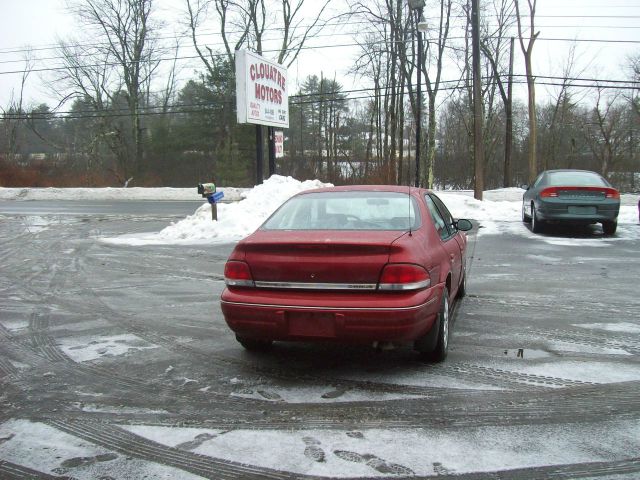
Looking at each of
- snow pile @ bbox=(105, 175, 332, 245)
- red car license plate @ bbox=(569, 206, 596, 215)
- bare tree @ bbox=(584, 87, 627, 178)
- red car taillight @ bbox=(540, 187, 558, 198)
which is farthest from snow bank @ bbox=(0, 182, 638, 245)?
bare tree @ bbox=(584, 87, 627, 178)

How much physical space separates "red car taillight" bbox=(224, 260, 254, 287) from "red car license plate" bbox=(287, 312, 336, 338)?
449 mm

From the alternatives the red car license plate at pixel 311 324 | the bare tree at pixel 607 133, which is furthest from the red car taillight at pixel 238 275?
the bare tree at pixel 607 133

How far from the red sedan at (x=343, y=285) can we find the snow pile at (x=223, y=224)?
8325 mm

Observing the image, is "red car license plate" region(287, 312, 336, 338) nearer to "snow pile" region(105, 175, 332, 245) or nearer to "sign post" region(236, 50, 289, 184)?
"snow pile" region(105, 175, 332, 245)

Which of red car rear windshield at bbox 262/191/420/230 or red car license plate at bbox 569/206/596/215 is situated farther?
red car license plate at bbox 569/206/596/215

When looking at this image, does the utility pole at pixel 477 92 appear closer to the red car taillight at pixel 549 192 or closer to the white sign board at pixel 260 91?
the white sign board at pixel 260 91

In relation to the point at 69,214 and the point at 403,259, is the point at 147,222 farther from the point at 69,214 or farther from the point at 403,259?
the point at 403,259

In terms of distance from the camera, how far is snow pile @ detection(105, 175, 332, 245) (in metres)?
12.8

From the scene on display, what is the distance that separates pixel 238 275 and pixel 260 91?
540 inches

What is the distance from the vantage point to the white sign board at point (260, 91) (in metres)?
16.1

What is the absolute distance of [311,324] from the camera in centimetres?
394

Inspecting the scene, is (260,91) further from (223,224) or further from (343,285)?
(343,285)

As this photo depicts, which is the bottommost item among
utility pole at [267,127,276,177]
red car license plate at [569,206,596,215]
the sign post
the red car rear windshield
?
red car license plate at [569,206,596,215]

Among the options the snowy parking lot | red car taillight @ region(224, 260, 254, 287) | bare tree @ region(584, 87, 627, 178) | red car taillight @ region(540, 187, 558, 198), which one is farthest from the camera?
bare tree @ region(584, 87, 627, 178)
